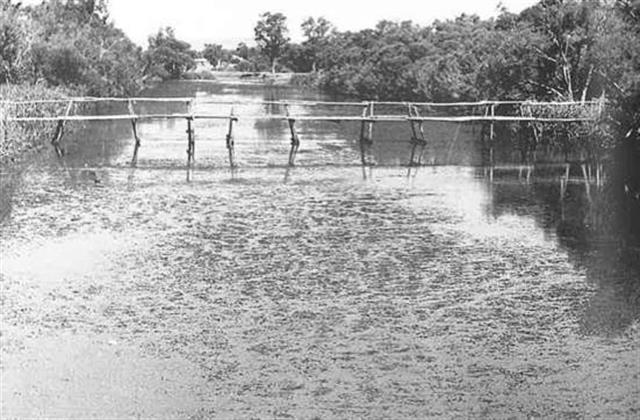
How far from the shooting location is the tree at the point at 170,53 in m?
77.2

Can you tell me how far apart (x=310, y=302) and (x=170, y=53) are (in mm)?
71714

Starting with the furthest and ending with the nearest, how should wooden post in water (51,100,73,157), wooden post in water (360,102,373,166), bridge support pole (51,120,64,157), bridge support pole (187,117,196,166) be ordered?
1. wooden post in water (360,102,373,166)
2. bridge support pole (51,120,64,157)
3. wooden post in water (51,100,73,157)
4. bridge support pole (187,117,196,166)

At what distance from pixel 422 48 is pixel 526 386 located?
134 ft

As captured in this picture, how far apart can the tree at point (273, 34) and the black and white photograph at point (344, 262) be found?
6352 cm

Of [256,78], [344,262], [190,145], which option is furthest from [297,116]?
[256,78]

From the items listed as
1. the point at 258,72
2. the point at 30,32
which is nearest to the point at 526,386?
the point at 30,32

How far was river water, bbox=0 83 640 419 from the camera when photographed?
6.85 metres

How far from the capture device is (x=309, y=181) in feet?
59.4

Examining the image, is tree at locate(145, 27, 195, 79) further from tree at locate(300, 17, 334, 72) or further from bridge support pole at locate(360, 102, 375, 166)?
bridge support pole at locate(360, 102, 375, 166)

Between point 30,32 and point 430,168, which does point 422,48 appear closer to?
point 30,32

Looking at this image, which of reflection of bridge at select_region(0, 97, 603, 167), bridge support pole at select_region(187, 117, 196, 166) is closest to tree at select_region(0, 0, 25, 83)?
reflection of bridge at select_region(0, 97, 603, 167)

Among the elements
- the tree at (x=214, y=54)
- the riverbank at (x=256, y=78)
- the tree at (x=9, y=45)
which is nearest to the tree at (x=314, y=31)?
the riverbank at (x=256, y=78)

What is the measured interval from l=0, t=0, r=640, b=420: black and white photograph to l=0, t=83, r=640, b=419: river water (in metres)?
0.03

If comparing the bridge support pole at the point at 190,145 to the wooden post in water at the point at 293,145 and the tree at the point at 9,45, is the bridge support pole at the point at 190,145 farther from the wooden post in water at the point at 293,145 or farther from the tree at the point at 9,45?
the tree at the point at 9,45
